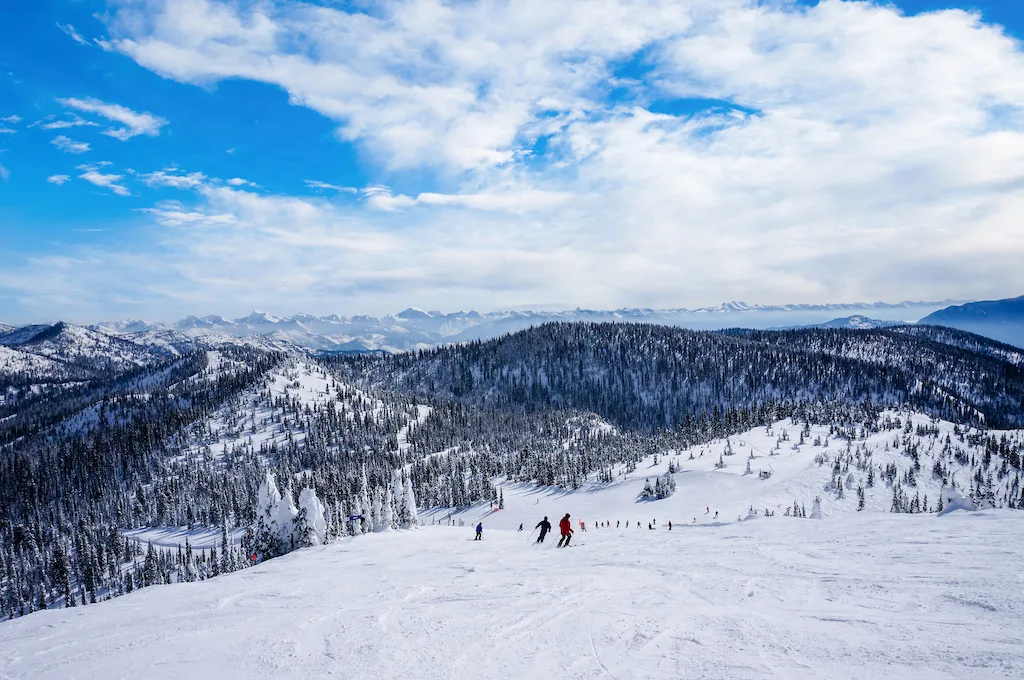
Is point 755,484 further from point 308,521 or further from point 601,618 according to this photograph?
point 601,618

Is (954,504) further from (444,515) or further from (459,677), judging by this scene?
(444,515)

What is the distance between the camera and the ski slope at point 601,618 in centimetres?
1150

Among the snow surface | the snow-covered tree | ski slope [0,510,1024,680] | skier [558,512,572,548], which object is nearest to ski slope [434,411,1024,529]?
the snow-covered tree

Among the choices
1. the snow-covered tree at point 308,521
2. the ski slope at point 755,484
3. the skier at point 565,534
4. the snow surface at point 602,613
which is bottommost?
the ski slope at point 755,484

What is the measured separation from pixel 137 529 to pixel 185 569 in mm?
67206

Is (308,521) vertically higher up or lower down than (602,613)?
lower down

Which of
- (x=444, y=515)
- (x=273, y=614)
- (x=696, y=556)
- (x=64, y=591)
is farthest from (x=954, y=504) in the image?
(x=64, y=591)

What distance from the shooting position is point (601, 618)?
48.0 ft

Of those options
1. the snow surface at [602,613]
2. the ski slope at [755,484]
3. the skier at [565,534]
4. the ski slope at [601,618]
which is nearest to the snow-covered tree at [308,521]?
the snow surface at [602,613]

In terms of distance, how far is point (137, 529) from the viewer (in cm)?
16475

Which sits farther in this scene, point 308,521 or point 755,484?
point 755,484

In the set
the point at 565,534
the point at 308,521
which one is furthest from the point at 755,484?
the point at 308,521

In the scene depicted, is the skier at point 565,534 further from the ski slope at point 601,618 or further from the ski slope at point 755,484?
the ski slope at point 755,484

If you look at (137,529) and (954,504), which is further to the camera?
(137,529)
